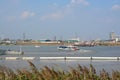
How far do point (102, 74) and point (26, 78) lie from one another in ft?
6.39

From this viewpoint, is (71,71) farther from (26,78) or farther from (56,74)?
(26,78)

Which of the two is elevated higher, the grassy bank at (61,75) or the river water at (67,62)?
the grassy bank at (61,75)

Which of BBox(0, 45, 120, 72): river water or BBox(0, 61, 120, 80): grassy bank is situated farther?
BBox(0, 45, 120, 72): river water

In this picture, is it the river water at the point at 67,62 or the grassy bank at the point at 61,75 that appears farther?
the river water at the point at 67,62

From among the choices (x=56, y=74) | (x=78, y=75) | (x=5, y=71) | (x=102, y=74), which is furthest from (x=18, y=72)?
(x=102, y=74)

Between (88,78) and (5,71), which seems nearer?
(88,78)

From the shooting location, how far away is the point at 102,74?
7.81m

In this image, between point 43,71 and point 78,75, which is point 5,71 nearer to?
point 43,71

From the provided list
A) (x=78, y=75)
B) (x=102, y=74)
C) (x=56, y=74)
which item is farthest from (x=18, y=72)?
(x=102, y=74)

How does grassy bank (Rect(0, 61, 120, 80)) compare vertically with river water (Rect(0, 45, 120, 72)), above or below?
above

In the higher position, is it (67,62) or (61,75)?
(61,75)

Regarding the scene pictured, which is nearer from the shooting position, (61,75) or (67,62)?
(61,75)

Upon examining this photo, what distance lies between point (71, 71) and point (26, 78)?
1.21 metres

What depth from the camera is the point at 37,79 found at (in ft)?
26.4
